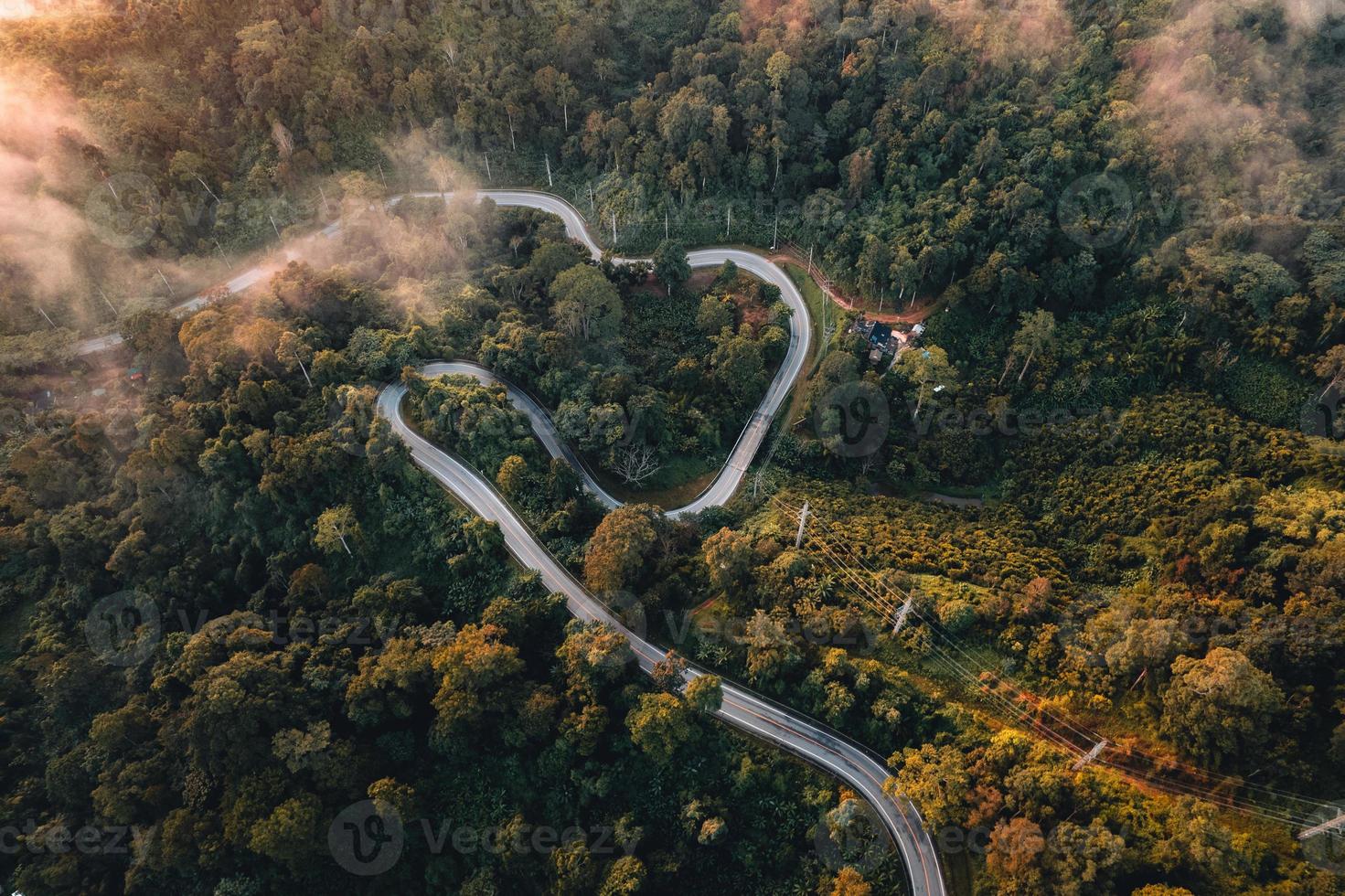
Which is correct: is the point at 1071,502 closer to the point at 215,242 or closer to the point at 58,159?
the point at 215,242

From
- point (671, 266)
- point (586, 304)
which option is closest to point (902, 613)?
point (586, 304)

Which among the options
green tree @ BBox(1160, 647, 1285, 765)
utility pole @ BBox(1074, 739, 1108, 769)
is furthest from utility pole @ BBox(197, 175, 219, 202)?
green tree @ BBox(1160, 647, 1285, 765)

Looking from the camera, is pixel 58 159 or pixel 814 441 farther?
pixel 58 159

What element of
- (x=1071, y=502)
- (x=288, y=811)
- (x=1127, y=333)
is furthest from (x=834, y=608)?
(x=1127, y=333)

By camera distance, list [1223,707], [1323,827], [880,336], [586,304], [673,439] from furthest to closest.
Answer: [880,336]
[586,304]
[673,439]
[1223,707]
[1323,827]

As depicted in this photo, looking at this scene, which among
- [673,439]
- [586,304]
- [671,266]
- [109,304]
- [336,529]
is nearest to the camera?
[336,529]

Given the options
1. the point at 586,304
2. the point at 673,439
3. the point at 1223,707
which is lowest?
the point at 673,439

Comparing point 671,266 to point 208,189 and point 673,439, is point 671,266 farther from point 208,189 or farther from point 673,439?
point 208,189
